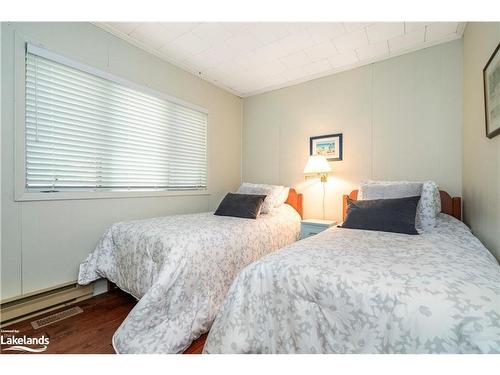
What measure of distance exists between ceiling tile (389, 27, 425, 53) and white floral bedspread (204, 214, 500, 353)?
2046mm

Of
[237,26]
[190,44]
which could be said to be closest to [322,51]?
[237,26]

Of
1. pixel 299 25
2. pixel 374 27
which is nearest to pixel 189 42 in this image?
pixel 299 25

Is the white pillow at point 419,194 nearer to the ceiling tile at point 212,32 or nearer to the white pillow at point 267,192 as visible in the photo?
the white pillow at point 267,192

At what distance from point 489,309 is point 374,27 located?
2.40m

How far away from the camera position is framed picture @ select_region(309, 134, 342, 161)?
9.41 ft

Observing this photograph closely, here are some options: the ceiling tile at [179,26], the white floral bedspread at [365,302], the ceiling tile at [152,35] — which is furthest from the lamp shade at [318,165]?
the ceiling tile at [152,35]

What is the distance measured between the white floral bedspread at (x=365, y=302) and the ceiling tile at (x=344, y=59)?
218 cm

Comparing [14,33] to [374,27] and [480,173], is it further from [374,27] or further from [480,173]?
[480,173]

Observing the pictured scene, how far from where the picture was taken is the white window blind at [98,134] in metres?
1.81

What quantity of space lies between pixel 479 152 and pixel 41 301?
3.54 metres

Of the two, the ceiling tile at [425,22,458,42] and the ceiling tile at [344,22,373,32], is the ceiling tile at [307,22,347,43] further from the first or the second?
the ceiling tile at [425,22,458,42]

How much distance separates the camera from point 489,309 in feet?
2.23

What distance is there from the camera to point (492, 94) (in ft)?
4.81

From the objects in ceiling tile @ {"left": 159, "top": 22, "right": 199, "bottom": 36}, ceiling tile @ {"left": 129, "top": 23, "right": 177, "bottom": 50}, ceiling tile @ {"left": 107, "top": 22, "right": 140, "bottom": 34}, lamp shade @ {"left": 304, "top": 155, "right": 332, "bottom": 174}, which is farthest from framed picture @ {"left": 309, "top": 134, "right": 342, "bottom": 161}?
ceiling tile @ {"left": 107, "top": 22, "right": 140, "bottom": 34}
